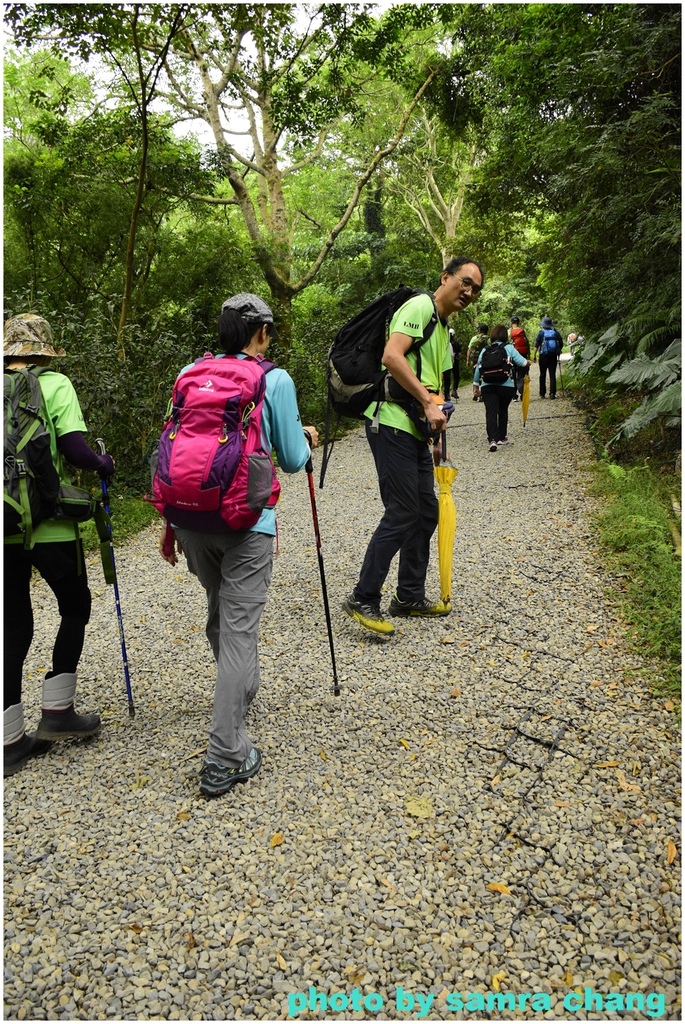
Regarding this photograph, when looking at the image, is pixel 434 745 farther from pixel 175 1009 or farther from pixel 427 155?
pixel 427 155

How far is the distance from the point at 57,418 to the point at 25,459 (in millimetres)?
228

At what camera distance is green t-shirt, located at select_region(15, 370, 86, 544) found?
9.38ft

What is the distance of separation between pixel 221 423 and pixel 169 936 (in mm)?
1729

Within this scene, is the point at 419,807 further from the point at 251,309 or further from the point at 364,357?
the point at 364,357

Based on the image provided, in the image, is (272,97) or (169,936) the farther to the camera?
(272,97)

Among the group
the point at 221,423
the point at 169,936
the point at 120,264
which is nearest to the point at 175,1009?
the point at 169,936

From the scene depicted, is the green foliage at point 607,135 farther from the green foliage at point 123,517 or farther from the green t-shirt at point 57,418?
the green t-shirt at point 57,418

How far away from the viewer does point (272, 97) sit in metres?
12.3

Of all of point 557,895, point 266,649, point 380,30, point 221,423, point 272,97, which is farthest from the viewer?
point 272,97

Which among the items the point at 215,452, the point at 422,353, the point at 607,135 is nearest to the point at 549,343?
the point at 607,135

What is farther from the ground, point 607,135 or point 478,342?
point 607,135

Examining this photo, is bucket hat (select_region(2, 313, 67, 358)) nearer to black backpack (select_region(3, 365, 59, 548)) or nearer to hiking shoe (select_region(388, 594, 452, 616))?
black backpack (select_region(3, 365, 59, 548))

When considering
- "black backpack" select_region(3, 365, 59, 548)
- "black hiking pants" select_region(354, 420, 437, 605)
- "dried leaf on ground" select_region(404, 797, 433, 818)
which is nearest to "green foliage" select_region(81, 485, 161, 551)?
"black hiking pants" select_region(354, 420, 437, 605)

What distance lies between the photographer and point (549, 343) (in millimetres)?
14055
